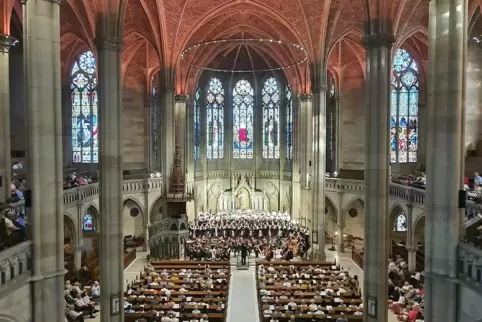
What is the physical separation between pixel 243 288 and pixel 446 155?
14910 millimetres

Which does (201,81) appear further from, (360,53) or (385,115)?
(385,115)

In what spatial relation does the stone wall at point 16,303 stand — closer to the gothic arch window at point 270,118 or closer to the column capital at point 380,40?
the column capital at point 380,40

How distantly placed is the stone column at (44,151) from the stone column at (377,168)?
32.4ft

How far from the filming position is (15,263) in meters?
9.34

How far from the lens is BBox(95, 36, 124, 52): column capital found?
49.9ft

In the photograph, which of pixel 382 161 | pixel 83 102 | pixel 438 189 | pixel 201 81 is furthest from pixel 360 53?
pixel 438 189

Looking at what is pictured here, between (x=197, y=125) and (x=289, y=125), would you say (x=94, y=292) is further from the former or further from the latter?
(x=289, y=125)

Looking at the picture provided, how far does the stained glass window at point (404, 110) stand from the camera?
32.0 metres

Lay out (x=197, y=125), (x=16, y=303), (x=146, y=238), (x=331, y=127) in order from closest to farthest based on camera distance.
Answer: (x=16, y=303) → (x=146, y=238) → (x=331, y=127) → (x=197, y=125)

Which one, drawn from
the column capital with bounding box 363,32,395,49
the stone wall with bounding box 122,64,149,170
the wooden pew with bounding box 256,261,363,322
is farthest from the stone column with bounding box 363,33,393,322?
the stone wall with bounding box 122,64,149,170

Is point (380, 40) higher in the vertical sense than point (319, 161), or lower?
higher

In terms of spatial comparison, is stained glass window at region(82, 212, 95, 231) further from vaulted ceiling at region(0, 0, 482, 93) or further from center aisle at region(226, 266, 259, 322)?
vaulted ceiling at region(0, 0, 482, 93)

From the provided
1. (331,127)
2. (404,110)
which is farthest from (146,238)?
(404,110)

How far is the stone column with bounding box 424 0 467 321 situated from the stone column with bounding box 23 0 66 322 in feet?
28.9
